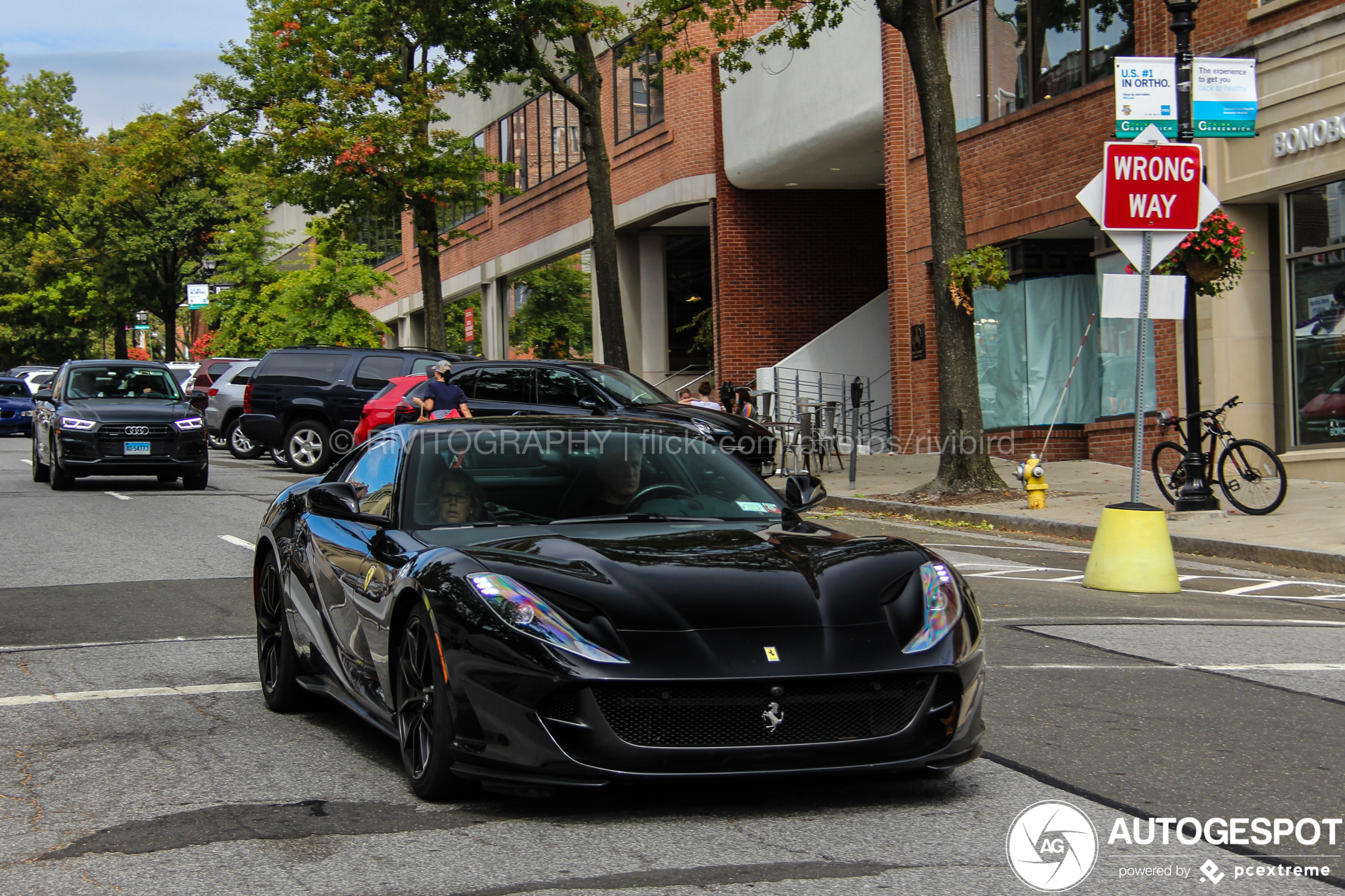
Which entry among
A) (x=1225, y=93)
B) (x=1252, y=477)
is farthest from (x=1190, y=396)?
(x=1225, y=93)

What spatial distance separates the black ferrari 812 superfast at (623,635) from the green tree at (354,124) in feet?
94.5

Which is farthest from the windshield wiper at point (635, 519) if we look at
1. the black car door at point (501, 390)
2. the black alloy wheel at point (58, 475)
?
the black alloy wheel at point (58, 475)

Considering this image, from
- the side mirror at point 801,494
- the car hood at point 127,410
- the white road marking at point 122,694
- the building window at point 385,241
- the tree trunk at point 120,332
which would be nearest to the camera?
the side mirror at point 801,494

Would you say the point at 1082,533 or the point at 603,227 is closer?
the point at 1082,533

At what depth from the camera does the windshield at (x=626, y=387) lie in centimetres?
1941

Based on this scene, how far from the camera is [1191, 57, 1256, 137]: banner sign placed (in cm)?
1551

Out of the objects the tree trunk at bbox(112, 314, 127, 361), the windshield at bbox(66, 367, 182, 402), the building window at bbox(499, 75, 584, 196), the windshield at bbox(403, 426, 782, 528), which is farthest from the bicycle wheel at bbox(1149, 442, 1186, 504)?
the tree trunk at bbox(112, 314, 127, 361)

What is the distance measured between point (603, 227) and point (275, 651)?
21248 mm

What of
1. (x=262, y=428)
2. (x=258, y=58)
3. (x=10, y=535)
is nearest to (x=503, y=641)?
(x=10, y=535)

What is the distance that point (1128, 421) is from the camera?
20.8m

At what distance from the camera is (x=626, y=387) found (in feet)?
64.8

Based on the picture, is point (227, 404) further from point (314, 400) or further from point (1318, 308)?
point (1318, 308)

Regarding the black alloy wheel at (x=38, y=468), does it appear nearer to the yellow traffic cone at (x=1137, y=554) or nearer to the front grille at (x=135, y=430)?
the front grille at (x=135, y=430)

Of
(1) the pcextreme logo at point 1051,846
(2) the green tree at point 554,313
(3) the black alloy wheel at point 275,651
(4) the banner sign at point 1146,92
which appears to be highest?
(2) the green tree at point 554,313
